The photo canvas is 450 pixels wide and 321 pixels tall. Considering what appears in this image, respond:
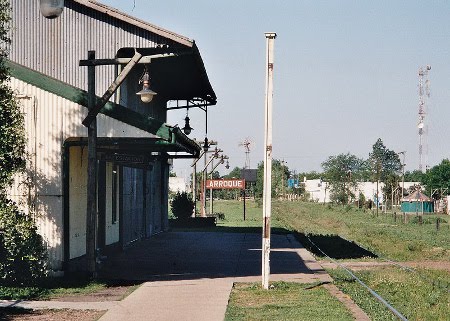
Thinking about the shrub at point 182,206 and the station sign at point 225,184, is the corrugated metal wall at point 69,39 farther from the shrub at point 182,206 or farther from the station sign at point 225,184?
the station sign at point 225,184

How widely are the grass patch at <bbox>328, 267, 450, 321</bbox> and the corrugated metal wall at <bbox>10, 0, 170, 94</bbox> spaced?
7674mm

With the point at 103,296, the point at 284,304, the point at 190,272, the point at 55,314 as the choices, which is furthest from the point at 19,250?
the point at 284,304

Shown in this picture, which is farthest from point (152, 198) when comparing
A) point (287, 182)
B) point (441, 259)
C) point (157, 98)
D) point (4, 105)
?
point (287, 182)

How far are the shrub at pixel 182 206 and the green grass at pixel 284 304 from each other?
24.5 m

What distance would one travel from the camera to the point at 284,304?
472 inches

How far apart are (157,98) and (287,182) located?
12720 cm

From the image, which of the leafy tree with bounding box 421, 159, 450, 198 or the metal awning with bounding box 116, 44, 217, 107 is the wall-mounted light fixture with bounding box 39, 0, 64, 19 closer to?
the metal awning with bounding box 116, 44, 217, 107

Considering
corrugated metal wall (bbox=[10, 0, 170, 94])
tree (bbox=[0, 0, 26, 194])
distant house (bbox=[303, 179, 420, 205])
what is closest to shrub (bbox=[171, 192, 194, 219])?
corrugated metal wall (bbox=[10, 0, 170, 94])

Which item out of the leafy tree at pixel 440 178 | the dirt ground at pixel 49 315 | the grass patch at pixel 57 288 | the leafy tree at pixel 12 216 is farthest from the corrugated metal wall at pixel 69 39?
the leafy tree at pixel 440 178

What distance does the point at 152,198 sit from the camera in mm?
26734

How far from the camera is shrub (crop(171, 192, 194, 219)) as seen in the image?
38875mm

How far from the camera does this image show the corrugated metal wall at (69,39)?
17656 mm

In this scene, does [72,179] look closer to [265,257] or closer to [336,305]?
[265,257]

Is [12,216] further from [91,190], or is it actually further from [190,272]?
[190,272]
